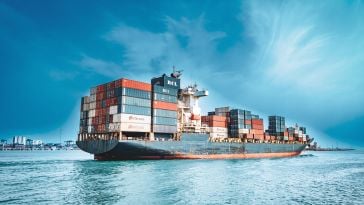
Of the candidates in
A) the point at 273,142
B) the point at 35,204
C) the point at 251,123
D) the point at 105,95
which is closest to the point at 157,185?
the point at 35,204

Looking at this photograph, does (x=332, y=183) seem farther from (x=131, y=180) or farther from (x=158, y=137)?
(x=158, y=137)

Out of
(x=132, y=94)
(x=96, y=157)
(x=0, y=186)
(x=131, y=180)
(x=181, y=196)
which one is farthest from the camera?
(x=96, y=157)

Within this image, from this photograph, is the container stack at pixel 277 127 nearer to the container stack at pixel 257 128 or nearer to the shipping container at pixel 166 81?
the container stack at pixel 257 128

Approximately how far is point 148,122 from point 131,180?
82.0ft

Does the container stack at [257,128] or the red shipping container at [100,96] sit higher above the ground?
the red shipping container at [100,96]

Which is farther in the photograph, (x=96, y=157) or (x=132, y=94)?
(x=96, y=157)

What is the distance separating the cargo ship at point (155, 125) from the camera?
48.3 metres

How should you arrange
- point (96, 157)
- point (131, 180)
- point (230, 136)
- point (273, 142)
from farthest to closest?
point (273, 142) → point (230, 136) → point (96, 157) → point (131, 180)

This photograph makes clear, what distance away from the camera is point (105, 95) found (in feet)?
171

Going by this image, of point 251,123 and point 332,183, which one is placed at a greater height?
point 251,123

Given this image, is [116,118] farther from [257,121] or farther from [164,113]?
[257,121]

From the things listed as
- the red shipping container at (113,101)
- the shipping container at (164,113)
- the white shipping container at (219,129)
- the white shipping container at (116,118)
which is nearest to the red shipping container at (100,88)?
the red shipping container at (113,101)

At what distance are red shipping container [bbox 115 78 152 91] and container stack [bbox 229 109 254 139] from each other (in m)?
28.4

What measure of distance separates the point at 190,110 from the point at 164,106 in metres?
12.3
